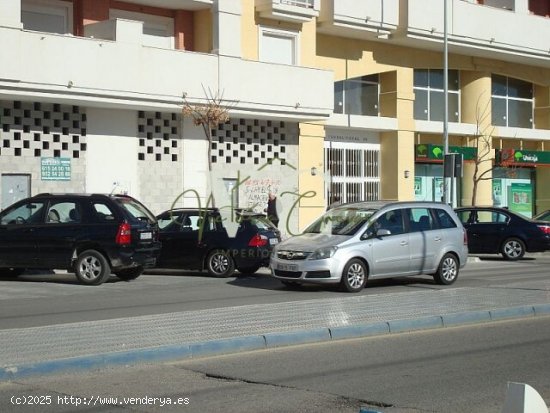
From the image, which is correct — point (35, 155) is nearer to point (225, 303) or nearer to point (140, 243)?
point (140, 243)

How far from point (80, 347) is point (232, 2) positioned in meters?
20.6

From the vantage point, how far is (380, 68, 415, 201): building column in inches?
1452

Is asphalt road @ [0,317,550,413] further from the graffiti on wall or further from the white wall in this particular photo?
the graffiti on wall

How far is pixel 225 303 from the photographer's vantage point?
1593cm

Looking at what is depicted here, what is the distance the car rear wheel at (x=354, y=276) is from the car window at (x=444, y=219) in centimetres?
239

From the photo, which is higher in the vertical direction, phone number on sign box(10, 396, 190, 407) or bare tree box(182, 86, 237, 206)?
bare tree box(182, 86, 237, 206)

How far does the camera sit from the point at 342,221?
60.8 ft

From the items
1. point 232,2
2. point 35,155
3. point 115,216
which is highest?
point 232,2

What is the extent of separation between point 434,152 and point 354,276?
22.2 metres

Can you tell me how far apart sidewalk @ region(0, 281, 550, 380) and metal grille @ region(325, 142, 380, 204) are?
741 inches

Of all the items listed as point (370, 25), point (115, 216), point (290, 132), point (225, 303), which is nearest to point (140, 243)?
point (115, 216)

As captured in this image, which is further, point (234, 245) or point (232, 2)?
point (232, 2)

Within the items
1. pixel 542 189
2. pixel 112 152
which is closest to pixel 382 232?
pixel 112 152

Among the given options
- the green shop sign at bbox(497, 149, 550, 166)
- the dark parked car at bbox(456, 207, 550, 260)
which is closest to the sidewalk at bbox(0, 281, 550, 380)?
the dark parked car at bbox(456, 207, 550, 260)
